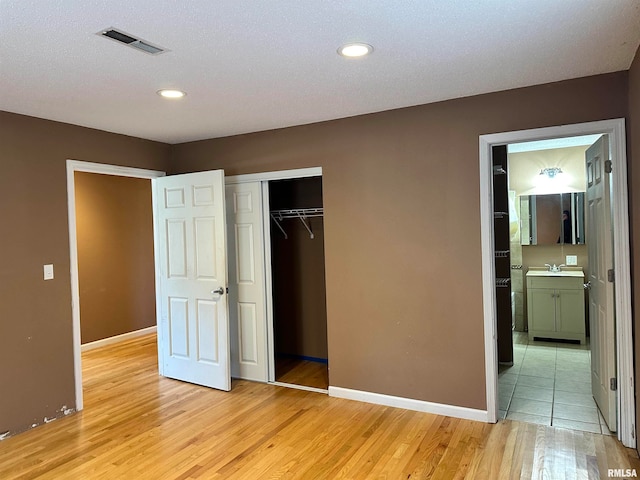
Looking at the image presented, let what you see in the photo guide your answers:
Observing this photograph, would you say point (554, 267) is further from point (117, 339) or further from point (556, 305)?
point (117, 339)

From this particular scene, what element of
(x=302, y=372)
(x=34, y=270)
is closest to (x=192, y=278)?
(x=34, y=270)

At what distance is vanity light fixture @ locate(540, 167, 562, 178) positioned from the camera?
5.79 metres

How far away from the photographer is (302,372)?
452 cm

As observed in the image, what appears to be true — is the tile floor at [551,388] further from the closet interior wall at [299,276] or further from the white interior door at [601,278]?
the closet interior wall at [299,276]

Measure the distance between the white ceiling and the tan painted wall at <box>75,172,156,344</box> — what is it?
2547 millimetres

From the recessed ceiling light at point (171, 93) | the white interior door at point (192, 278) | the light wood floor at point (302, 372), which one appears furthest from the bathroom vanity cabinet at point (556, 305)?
the recessed ceiling light at point (171, 93)

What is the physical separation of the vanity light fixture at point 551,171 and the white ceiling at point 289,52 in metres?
3.31

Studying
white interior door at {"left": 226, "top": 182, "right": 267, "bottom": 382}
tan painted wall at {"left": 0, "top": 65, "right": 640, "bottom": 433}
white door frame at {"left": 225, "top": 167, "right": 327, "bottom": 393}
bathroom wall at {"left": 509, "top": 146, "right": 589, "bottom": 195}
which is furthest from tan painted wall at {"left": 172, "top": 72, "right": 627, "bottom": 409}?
bathroom wall at {"left": 509, "top": 146, "right": 589, "bottom": 195}

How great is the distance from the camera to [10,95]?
2859 mm

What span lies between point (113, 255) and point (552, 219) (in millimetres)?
5798

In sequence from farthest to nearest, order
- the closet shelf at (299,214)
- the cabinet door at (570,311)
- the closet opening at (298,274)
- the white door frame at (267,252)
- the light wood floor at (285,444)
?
1. the cabinet door at (570,311)
2. the closet opening at (298,274)
3. the closet shelf at (299,214)
4. the white door frame at (267,252)
5. the light wood floor at (285,444)

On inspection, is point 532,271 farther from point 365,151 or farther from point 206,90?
point 206,90

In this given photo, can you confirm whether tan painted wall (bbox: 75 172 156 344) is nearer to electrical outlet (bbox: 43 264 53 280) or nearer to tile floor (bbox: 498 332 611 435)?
electrical outlet (bbox: 43 264 53 280)

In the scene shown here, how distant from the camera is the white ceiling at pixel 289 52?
1869 millimetres
